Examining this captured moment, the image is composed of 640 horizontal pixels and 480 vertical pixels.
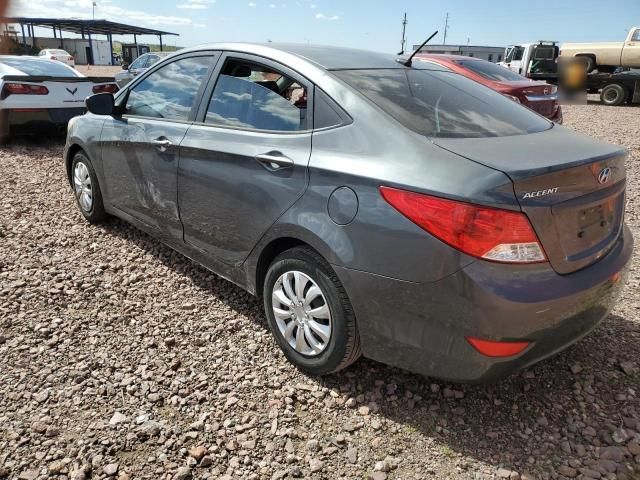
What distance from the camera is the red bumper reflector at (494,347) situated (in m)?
2.06

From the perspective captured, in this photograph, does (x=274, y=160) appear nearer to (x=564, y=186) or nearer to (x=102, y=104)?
(x=564, y=186)

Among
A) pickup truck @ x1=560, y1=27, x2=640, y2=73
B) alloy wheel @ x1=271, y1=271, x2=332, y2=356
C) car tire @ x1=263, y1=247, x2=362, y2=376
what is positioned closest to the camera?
car tire @ x1=263, y1=247, x2=362, y2=376

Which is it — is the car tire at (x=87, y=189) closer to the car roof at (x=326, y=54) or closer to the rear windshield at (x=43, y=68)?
the car roof at (x=326, y=54)

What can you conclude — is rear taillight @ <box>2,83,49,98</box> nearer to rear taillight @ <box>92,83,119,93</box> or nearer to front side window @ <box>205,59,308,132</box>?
rear taillight @ <box>92,83,119,93</box>

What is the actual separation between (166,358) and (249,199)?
3.30 feet

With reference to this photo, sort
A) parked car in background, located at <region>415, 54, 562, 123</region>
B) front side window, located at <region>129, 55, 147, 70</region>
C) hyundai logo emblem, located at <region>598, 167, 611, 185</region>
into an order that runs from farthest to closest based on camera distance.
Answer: front side window, located at <region>129, 55, 147, 70</region>, parked car in background, located at <region>415, 54, 562, 123</region>, hyundai logo emblem, located at <region>598, 167, 611, 185</region>

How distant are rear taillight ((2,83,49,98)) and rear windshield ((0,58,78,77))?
79cm

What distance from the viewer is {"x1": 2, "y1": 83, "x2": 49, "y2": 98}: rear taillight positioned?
22.5 ft

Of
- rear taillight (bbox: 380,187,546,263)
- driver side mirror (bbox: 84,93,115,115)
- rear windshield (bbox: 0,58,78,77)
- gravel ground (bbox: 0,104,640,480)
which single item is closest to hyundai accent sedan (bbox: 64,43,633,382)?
rear taillight (bbox: 380,187,546,263)

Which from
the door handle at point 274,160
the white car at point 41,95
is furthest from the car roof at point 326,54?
the white car at point 41,95

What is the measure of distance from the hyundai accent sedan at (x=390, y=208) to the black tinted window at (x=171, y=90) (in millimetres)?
27

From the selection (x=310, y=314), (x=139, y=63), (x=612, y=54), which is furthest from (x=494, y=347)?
(x=612, y=54)

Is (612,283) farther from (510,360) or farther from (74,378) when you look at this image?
(74,378)

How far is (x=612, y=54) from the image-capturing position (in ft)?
70.2
